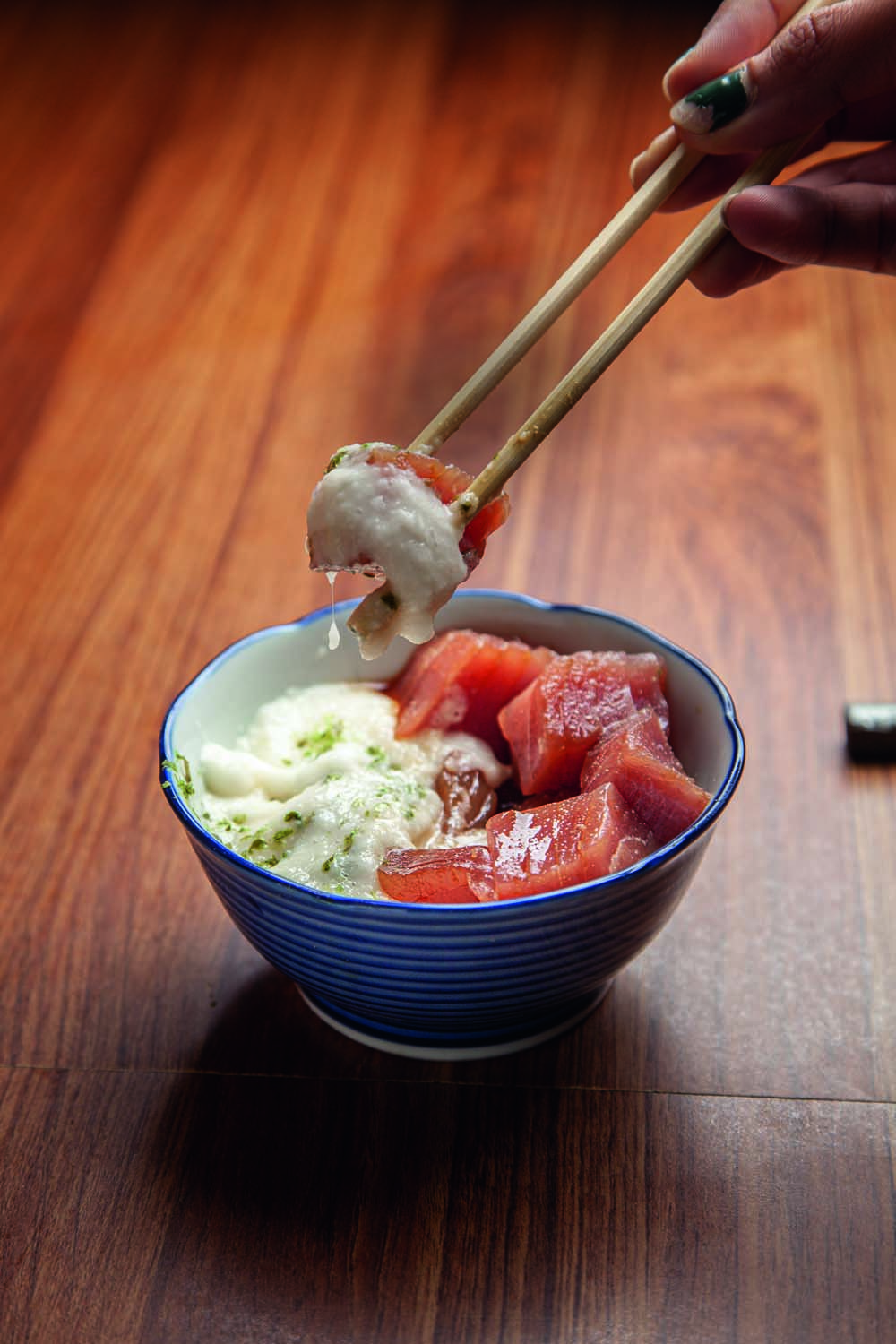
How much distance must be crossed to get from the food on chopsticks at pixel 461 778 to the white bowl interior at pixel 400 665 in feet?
0.05

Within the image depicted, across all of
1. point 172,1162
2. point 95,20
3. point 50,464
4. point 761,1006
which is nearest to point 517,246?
point 50,464

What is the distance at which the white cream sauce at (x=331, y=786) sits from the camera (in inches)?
40.1

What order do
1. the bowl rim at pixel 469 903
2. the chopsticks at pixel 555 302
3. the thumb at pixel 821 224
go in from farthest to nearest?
the thumb at pixel 821 224
the chopsticks at pixel 555 302
the bowl rim at pixel 469 903

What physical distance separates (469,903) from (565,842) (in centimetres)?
8

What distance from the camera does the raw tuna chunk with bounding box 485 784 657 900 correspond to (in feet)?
3.14

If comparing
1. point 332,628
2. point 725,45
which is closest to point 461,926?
point 332,628

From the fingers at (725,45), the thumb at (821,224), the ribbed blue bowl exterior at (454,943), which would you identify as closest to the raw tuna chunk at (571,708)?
the ribbed blue bowl exterior at (454,943)

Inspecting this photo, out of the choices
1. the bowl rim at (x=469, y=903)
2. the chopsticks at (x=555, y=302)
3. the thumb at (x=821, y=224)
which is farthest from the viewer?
the thumb at (x=821, y=224)

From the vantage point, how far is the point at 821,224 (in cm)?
120

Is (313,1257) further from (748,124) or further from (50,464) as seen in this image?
(50,464)

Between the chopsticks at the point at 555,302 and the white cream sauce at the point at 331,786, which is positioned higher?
the chopsticks at the point at 555,302

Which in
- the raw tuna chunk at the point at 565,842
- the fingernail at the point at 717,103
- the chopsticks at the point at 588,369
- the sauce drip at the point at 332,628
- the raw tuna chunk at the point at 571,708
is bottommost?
the raw tuna chunk at the point at 571,708

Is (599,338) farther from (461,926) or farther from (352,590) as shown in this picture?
(352,590)

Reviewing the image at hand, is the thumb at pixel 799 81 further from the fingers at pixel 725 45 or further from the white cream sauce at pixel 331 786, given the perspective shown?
the white cream sauce at pixel 331 786
